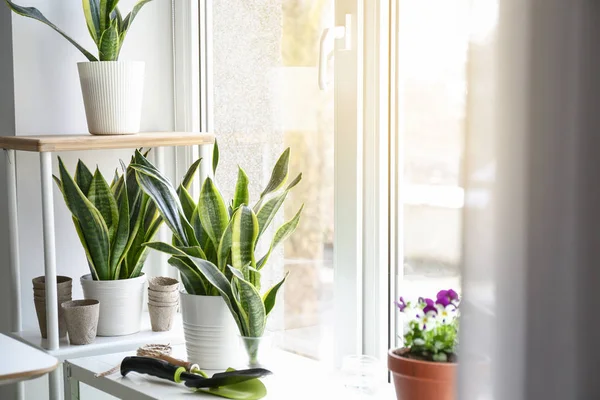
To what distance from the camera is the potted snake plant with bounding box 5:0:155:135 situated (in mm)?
2088

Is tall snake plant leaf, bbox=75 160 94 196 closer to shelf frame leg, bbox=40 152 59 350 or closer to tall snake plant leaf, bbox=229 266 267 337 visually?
shelf frame leg, bbox=40 152 59 350

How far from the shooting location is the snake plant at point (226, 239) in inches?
70.0

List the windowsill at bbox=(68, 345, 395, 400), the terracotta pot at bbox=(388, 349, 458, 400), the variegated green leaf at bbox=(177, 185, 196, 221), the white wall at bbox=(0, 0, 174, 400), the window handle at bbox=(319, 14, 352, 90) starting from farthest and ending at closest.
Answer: the white wall at bbox=(0, 0, 174, 400), the variegated green leaf at bbox=(177, 185, 196, 221), the window handle at bbox=(319, 14, 352, 90), the windowsill at bbox=(68, 345, 395, 400), the terracotta pot at bbox=(388, 349, 458, 400)

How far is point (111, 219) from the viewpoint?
2113 mm

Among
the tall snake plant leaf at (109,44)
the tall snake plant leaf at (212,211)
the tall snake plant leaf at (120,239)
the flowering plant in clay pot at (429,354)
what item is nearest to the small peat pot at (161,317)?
the tall snake plant leaf at (120,239)

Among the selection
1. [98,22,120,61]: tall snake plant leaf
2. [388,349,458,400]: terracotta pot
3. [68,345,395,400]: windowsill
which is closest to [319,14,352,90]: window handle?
[98,22,120,61]: tall snake plant leaf

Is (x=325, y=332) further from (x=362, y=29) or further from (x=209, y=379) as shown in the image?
(x=362, y=29)

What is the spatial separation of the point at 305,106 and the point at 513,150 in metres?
0.96

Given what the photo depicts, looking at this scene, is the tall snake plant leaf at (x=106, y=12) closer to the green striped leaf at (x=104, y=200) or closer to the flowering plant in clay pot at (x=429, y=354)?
the green striped leaf at (x=104, y=200)

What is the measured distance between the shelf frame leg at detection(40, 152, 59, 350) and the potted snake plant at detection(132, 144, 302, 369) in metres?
0.25

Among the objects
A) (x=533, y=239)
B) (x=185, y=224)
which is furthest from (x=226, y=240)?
(x=533, y=239)

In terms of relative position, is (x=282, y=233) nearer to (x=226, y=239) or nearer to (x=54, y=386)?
(x=226, y=239)

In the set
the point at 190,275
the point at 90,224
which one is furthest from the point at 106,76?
the point at 190,275

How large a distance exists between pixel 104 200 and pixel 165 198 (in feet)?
0.90
